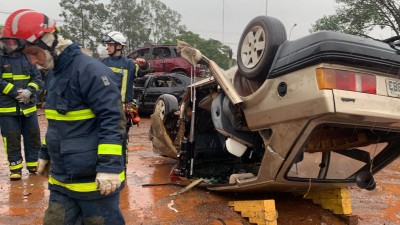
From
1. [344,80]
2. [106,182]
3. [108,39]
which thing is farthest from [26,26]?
[108,39]

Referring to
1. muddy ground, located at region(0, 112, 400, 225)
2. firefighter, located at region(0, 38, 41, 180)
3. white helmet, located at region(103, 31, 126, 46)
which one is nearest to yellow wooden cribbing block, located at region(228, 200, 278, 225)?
muddy ground, located at region(0, 112, 400, 225)

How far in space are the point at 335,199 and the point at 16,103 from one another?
3.91 metres

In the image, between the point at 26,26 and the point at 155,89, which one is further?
the point at 155,89

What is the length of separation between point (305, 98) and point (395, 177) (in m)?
4.07

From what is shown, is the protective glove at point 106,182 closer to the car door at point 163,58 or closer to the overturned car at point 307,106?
the overturned car at point 307,106

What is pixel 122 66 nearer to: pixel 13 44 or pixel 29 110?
pixel 29 110

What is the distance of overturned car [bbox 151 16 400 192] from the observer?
246 centimetres

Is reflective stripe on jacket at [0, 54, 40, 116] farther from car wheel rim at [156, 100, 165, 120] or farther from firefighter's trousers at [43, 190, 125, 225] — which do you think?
firefighter's trousers at [43, 190, 125, 225]

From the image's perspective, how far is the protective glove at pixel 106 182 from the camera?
2.13 metres

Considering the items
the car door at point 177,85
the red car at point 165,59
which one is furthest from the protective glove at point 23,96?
the red car at point 165,59

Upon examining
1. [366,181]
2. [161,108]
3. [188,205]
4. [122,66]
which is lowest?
[188,205]

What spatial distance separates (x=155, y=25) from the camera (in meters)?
42.4

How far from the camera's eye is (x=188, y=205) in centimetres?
396

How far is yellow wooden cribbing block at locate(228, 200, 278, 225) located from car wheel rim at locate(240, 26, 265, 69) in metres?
1.21
